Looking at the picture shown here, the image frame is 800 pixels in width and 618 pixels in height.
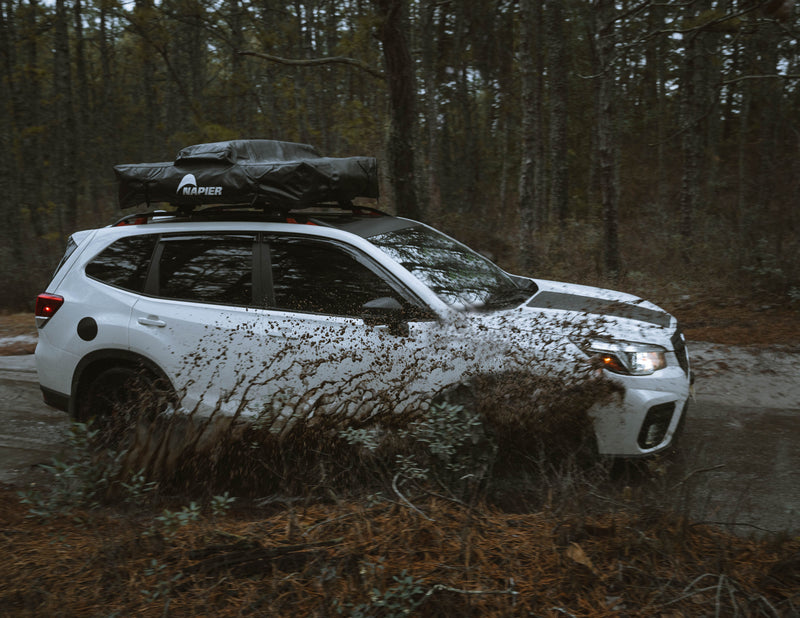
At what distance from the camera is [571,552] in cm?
287

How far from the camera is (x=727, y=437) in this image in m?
5.31

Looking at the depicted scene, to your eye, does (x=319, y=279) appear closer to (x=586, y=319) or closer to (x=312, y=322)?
(x=312, y=322)

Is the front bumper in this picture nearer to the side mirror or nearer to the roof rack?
the side mirror

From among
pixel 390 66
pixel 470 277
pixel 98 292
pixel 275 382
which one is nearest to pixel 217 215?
pixel 98 292

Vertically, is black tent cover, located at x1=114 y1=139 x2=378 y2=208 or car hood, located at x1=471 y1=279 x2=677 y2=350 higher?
black tent cover, located at x1=114 y1=139 x2=378 y2=208

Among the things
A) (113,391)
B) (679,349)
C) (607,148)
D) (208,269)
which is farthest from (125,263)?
(607,148)

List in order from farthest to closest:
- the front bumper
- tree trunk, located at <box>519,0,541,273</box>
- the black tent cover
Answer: tree trunk, located at <box>519,0,541,273</box>
the black tent cover
the front bumper

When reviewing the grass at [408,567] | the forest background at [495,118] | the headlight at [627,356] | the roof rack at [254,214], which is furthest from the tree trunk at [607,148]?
the grass at [408,567]

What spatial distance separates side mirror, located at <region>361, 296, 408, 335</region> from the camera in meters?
4.34

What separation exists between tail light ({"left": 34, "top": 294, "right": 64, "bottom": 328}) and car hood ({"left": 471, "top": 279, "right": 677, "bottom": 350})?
3.51 m

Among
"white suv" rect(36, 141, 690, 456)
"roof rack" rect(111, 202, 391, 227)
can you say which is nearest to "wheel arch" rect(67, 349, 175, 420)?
"white suv" rect(36, 141, 690, 456)

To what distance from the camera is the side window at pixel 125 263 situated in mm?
5367

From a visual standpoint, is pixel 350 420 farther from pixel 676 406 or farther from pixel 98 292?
pixel 98 292

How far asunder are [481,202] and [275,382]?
2125 cm
